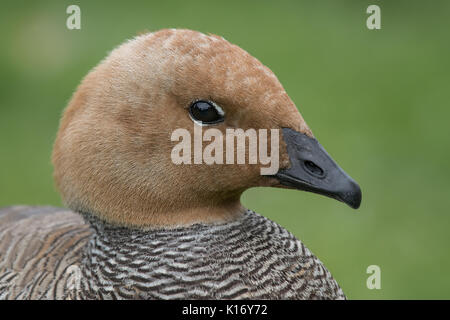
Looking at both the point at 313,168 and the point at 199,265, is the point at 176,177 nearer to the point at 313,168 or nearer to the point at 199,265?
the point at 199,265

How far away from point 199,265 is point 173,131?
0.39m

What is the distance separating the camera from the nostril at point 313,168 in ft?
6.19

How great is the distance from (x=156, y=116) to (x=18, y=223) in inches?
39.0

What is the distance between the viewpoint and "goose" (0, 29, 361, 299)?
6.13 feet

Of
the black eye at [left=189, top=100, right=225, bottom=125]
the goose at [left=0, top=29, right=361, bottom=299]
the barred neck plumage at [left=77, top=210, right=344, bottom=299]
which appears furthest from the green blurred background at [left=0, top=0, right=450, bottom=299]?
the black eye at [left=189, top=100, right=225, bottom=125]

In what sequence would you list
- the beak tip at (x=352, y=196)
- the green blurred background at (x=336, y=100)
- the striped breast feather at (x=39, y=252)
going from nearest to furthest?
the beak tip at (x=352, y=196)
the striped breast feather at (x=39, y=252)
the green blurred background at (x=336, y=100)

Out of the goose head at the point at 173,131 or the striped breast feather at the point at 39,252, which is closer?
the goose head at the point at 173,131

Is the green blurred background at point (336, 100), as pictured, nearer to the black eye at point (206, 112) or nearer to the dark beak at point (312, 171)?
the dark beak at point (312, 171)

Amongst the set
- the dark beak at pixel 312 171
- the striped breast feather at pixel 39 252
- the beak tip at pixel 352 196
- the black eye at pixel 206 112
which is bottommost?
the striped breast feather at pixel 39 252

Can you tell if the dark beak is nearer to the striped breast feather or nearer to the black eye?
the black eye

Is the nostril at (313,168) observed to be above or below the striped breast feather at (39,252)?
above

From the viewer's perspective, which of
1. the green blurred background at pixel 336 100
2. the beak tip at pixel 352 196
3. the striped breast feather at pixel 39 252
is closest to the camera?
the beak tip at pixel 352 196

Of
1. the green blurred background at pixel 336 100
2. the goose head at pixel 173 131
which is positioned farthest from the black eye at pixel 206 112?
the green blurred background at pixel 336 100

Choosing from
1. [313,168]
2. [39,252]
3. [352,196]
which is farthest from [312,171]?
[39,252]
